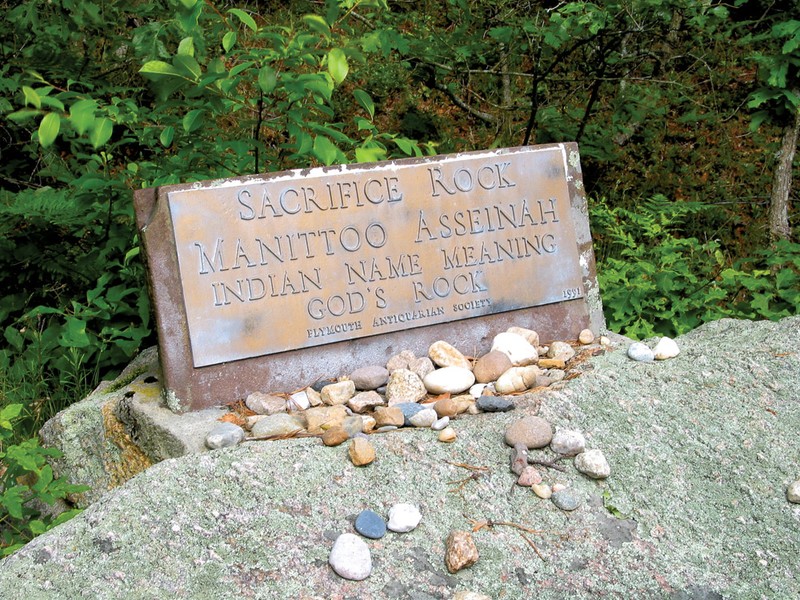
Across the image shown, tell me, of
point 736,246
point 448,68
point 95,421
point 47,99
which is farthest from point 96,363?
point 736,246

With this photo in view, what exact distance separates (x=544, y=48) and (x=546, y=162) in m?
1.69

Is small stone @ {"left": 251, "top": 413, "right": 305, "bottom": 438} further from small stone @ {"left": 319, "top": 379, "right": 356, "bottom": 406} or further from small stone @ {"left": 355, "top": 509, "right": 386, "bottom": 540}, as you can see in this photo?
small stone @ {"left": 355, "top": 509, "right": 386, "bottom": 540}

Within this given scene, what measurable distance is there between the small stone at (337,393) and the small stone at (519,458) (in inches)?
33.4

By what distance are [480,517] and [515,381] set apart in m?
0.90

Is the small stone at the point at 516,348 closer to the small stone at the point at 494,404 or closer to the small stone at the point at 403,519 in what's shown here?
the small stone at the point at 494,404

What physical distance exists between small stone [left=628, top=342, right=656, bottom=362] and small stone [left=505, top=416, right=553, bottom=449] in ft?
2.66

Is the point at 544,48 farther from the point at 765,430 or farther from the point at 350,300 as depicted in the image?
the point at 765,430

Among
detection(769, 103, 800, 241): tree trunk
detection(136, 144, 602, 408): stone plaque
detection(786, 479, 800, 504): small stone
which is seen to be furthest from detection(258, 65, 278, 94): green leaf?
detection(769, 103, 800, 241): tree trunk

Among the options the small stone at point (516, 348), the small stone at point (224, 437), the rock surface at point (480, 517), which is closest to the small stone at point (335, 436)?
the rock surface at point (480, 517)

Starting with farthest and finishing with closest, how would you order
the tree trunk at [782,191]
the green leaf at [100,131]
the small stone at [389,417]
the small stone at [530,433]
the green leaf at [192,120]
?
the tree trunk at [782,191]
the green leaf at [192,120]
the green leaf at [100,131]
the small stone at [389,417]
the small stone at [530,433]

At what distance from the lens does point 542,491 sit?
2605mm

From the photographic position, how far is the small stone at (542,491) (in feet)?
8.54

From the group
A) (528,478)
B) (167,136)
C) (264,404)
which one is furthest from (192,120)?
(528,478)

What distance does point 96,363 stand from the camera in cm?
416
